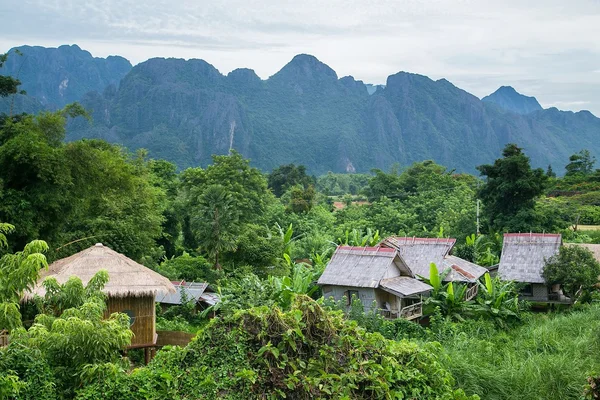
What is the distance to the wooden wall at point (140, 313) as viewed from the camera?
1231cm

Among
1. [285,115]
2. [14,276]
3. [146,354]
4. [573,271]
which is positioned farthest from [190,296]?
[285,115]

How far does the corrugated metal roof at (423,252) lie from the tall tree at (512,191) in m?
4.73

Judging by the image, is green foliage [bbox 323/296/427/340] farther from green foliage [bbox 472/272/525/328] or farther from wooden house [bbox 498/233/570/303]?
wooden house [bbox 498/233/570/303]

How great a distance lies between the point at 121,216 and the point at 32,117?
3.69 meters

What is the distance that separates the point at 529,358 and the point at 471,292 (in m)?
6.81

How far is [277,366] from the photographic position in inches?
252

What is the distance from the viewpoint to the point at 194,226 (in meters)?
21.4

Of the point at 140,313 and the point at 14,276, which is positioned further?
the point at 140,313

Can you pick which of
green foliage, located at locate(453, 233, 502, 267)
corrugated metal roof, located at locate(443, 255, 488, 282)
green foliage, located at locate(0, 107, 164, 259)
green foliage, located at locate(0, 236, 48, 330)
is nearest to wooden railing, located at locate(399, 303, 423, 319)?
corrugated metal roof, located at locate(443, 255, 488, 282)

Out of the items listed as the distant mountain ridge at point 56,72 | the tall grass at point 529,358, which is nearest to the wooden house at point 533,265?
the tall grass at point 529,358

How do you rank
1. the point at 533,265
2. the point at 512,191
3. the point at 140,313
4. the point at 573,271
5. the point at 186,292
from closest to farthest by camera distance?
the point at 140,313 < the point at 186,292 < the point at 573,271 < the point at 533,265 < the point at 512,191

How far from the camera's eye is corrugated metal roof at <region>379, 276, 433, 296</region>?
677 inches

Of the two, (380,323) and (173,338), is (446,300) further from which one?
(173,338)

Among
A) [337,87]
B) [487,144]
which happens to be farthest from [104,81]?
[487,144]
